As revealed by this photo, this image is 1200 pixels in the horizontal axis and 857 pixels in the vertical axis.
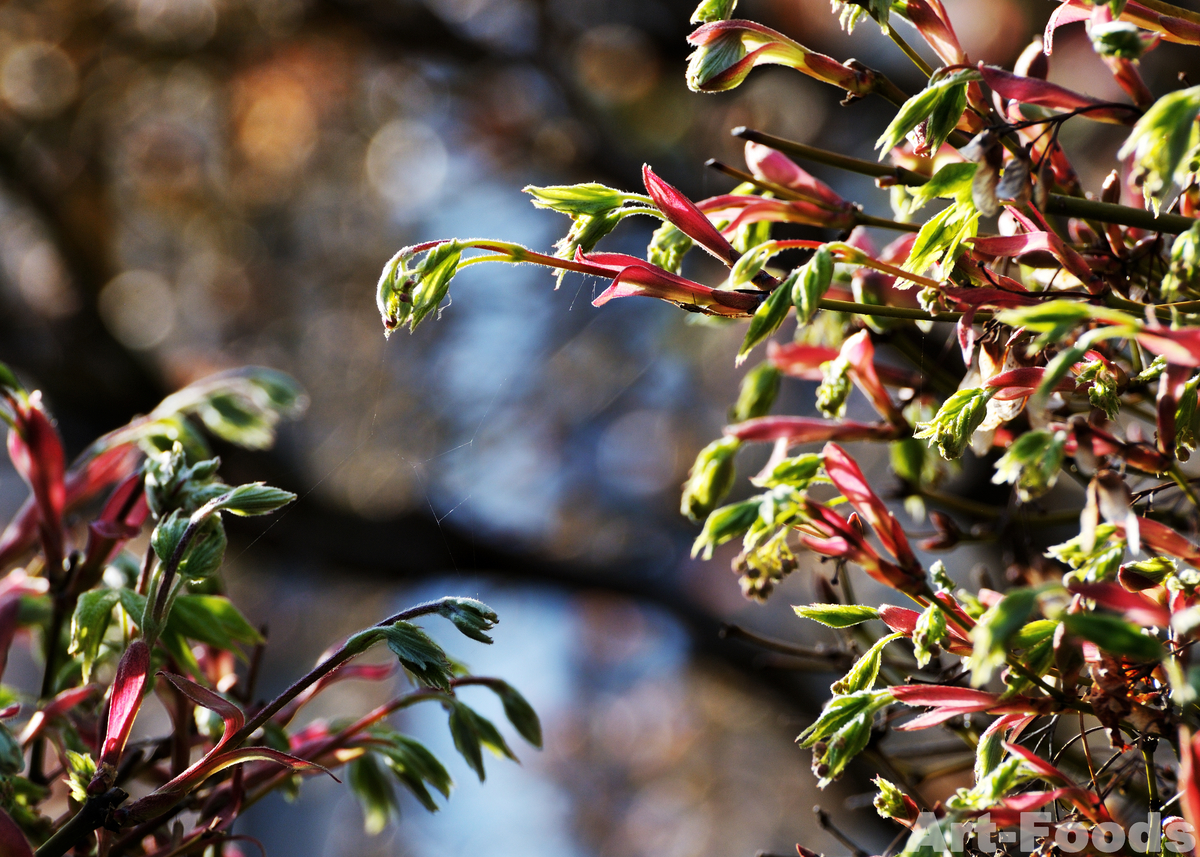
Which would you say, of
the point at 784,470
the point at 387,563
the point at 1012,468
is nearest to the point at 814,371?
the point at 784,470

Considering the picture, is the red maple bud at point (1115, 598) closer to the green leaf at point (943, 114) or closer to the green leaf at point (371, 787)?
the green leaf at point (943, 114)

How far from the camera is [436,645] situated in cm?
43

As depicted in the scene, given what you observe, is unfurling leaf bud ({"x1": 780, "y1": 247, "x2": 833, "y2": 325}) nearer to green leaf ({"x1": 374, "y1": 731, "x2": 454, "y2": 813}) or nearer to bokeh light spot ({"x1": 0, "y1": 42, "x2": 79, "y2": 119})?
green leaf ({"x1": 374, "y1": 731, "x2": 454, "y2": 813})

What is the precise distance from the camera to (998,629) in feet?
0.97

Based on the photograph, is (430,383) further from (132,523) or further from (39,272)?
(132,523)

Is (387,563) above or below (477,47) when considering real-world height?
below

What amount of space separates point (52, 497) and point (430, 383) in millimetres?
2106

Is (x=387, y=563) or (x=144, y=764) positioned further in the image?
(x=387, y=563)

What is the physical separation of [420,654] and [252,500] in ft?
0.39

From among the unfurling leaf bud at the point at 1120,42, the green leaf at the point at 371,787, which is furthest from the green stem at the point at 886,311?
the green leaf at the point at 371,787

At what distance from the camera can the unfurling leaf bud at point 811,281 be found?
380 mm

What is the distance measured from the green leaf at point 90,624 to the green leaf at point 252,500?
0.11m

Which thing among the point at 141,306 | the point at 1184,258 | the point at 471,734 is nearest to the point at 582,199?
the point at 1184,258

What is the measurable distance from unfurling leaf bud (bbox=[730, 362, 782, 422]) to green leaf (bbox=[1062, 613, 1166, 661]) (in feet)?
1.24
